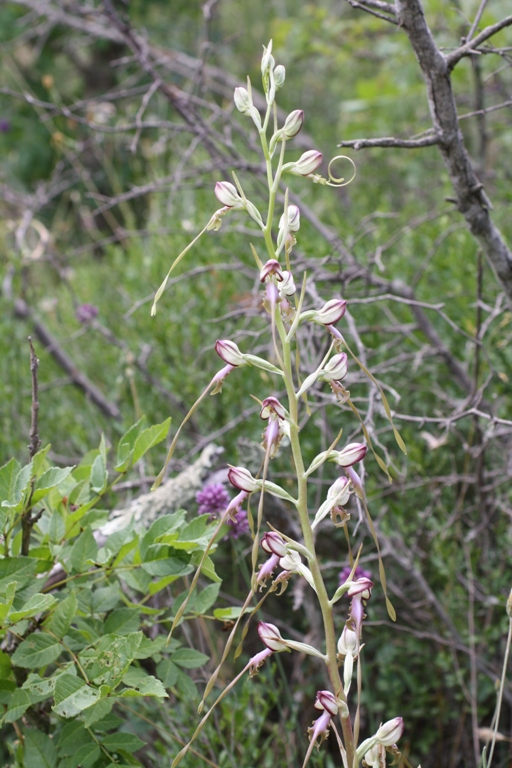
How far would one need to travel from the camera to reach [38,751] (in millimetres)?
1075

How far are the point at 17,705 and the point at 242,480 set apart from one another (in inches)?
19.6

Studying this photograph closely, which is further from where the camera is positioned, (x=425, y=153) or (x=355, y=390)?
(x=425, y=153)

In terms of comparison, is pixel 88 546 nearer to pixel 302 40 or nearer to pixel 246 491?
pixel 246 491

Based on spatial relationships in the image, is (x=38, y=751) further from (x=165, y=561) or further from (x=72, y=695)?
(x=165, y=561)

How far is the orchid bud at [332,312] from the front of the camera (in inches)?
34.3

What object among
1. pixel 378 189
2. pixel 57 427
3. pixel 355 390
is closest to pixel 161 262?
pixel 57 427

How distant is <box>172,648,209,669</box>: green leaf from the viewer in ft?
3.79

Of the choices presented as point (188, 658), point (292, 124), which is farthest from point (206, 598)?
point (292, 124)

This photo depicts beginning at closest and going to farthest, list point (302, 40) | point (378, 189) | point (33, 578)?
point (33, 578) → point (302, 40) → point (378, 189)

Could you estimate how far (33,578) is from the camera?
1114 mm

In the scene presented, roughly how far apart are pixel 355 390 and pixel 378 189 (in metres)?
2.87

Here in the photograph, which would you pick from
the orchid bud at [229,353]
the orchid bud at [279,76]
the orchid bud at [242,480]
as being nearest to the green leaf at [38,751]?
the orchid bud at [242,480]

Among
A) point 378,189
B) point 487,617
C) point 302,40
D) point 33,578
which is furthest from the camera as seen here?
point 378,189

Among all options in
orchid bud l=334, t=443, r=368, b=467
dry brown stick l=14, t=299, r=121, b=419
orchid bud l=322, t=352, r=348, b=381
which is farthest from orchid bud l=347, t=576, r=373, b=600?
dry brown stick l=14, t=299, r=121, b=419
